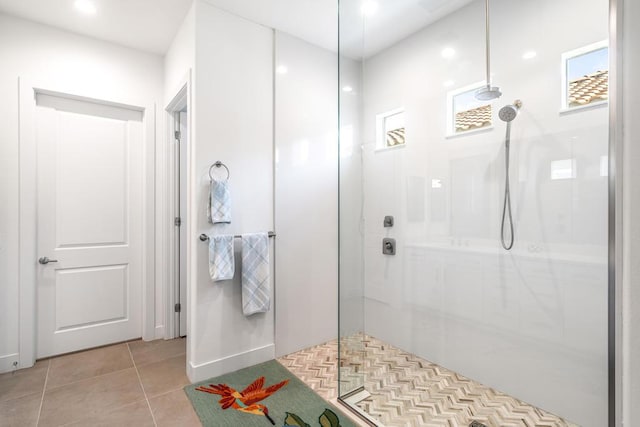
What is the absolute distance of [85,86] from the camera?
8.80ft

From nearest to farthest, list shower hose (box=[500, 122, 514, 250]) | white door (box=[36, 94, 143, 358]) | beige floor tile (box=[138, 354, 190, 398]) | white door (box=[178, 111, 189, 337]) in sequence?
1. shower hose (box=[500, 122, 514, 250])
2. beige floor tile (box=[138, 354, 190, 398])
3. white door (box=[36, 94, 143, 358])
4. white door (box=[178, 111, 189, 337])

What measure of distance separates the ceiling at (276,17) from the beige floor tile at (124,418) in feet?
8.47

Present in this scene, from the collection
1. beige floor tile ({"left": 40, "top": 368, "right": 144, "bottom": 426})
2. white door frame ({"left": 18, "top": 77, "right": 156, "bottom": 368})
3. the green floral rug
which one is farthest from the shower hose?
white door frame ({"left": 18, "top": 77, "right": 156, "bottom": 368})

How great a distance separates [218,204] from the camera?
7.34 ft

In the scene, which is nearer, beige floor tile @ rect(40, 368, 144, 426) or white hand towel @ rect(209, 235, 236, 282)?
beige floor tile @ rect(40, 368, 144, 426)

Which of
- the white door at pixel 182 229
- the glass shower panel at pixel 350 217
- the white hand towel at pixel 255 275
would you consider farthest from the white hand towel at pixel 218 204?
the white door at pixel 182 229

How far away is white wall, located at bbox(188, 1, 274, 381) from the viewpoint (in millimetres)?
2252

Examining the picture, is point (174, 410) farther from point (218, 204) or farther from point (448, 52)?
point (448, 52)

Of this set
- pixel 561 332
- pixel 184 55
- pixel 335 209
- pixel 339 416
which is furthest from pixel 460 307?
pixel 184 55

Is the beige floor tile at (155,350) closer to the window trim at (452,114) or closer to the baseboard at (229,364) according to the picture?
the baseboard at (229,364)

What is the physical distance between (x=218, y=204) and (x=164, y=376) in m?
1.32

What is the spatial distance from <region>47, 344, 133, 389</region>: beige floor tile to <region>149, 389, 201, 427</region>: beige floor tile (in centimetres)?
64

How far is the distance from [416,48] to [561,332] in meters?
2.02

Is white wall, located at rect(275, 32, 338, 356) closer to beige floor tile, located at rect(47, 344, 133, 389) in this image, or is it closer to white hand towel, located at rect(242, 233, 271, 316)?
white hand towel, located at rect(242, 233, 271, 316)
